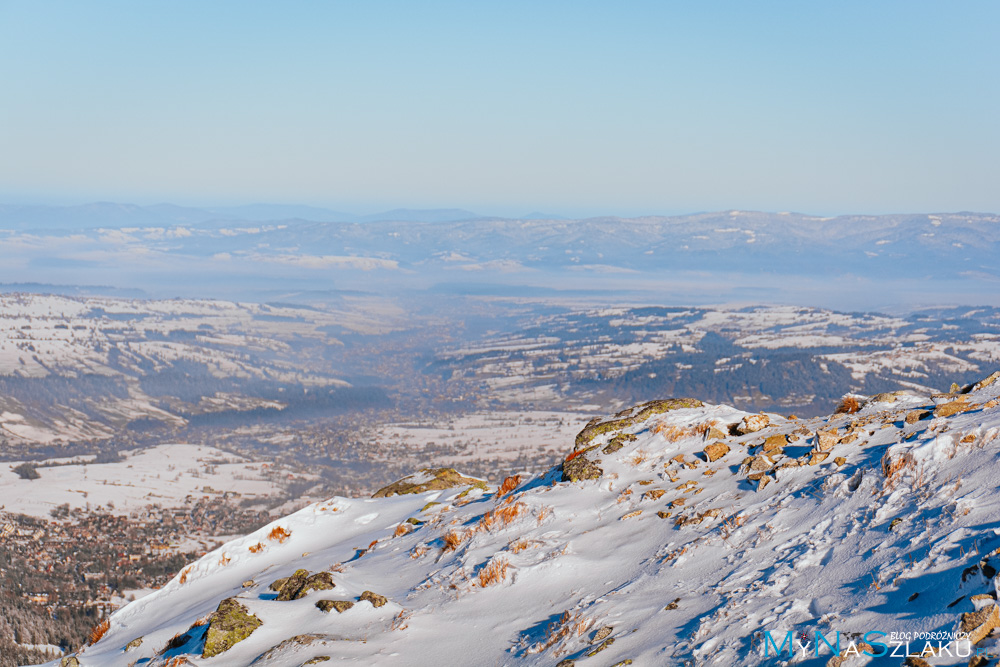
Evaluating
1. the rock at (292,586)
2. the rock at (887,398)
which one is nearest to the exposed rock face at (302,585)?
the rock at (292,586)

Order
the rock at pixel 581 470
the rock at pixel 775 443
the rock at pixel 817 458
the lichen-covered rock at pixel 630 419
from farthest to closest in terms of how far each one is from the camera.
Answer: the lichen-covered rock at pixel 630 419
the rock at pixel 581 470
the rock at pixel 775 443
the rock at pixel 817 458

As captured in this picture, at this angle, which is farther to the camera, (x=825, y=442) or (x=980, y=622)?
(x=825, y=442)

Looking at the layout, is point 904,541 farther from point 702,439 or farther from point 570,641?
point 702,439

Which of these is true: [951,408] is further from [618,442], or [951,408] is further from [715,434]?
[618,442]

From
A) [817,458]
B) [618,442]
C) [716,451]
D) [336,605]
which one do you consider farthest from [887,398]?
[336,605]

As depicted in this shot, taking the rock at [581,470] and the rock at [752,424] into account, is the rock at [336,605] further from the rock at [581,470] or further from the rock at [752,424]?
the rock at [752,424]

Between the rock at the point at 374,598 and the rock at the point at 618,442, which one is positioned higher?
the rock at the point at 618,442
